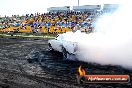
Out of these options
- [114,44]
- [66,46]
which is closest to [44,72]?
[66,46]

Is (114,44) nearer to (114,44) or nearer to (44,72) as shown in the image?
(114,44)

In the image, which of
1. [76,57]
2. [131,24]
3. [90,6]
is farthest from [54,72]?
[90,6]

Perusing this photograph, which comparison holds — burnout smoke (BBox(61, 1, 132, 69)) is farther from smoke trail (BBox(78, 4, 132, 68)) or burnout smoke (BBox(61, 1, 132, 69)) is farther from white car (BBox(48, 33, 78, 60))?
white car (BBox(48, 33, 78, 60))

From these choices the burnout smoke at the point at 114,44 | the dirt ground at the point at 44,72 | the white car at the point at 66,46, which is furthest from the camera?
the white car at the point at 66,46

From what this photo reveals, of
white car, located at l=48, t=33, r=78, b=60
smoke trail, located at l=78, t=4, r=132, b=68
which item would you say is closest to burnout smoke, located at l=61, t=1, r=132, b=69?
smoke trail, located at l=78, t=4, r=132, b=68

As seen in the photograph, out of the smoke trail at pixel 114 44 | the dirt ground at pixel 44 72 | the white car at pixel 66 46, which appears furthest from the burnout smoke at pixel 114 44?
the dirt ground at pixel 44 72

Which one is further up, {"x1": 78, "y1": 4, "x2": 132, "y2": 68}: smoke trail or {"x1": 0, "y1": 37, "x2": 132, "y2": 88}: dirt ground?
{"x1": 78, "y1": 4, "x2": 132, "y2": 68}: smoke trail

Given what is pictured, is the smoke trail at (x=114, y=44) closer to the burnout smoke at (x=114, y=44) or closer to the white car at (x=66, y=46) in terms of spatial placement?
the burnout smoke at (x=114, y=44)

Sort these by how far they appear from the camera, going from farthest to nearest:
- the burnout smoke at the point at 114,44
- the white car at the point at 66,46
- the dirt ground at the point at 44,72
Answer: the white car at the point at 66,46
the burnout smoke at the point at 114,44
the dirt ground at the point at 44,72

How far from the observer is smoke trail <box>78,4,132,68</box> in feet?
46.0

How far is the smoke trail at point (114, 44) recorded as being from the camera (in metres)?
14.0

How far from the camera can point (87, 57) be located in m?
15.6

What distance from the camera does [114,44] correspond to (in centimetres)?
1475

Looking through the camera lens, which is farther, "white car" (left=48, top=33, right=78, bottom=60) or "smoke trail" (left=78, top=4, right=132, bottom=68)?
"white car" (left=48, top=33, right=78, bottom=60)
